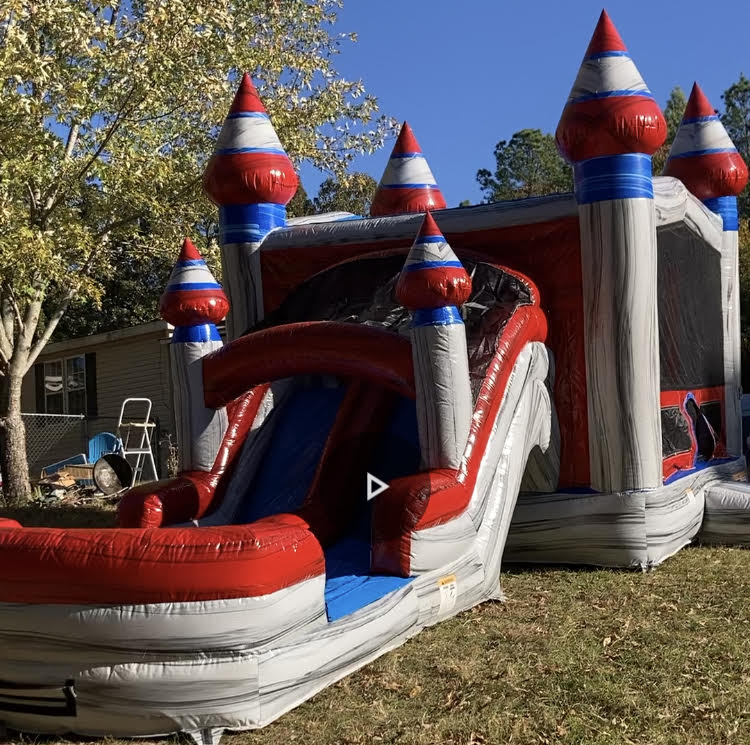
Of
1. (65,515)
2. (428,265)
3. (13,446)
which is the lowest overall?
(65,515)

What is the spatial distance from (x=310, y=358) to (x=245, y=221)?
78.2 inches

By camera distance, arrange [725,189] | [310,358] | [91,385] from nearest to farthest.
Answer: [310,358], [725,189], [91,385]

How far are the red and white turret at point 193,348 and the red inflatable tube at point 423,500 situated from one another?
56.4 inches

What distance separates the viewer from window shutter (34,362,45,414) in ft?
62.6

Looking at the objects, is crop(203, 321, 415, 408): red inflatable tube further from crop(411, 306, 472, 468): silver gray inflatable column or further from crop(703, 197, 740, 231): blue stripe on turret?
crop(703, 197, 740, 231): blue stripe on turret

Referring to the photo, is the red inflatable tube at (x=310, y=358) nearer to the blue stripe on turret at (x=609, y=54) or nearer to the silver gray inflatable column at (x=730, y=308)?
the blue stripe on turret at (x=609, y=54)

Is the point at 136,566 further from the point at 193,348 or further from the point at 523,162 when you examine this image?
the point at 523,162

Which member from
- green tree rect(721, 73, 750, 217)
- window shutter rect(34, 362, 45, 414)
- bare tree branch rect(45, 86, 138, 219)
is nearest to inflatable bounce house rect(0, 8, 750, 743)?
bare tree branch rect(45, 86, 138, 219)

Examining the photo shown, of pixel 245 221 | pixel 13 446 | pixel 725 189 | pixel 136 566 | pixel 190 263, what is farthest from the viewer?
pixel 13 446

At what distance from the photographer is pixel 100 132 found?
11.5 metres

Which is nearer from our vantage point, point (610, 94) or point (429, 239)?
point (429, 239)

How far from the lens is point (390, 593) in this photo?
4246mm

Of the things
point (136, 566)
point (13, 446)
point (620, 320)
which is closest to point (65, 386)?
point (13, 446)

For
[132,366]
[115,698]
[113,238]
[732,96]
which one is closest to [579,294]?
[115,698]
